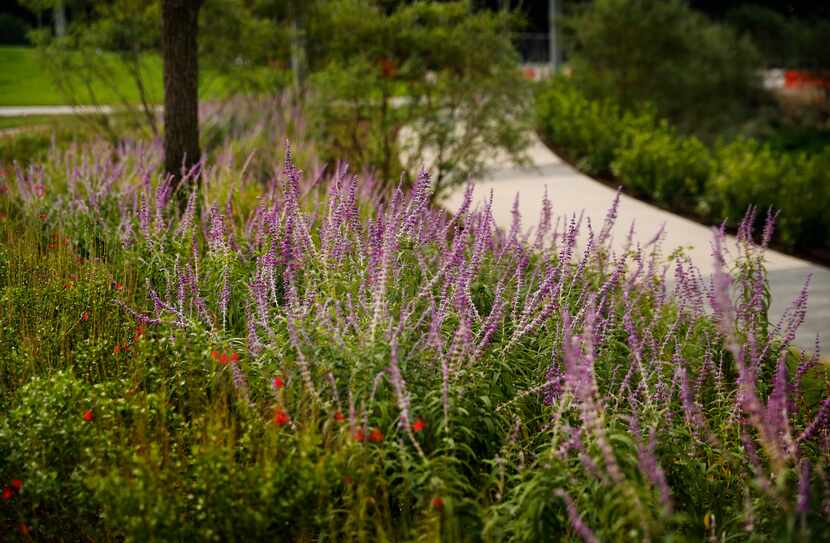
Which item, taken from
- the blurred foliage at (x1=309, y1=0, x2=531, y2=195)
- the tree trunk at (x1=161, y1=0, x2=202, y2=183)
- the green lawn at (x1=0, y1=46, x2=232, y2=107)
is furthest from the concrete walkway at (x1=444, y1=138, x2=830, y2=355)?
the green lawn at (x1=0, y1=46, x2=232, y2=107)

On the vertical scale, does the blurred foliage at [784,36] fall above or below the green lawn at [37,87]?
above

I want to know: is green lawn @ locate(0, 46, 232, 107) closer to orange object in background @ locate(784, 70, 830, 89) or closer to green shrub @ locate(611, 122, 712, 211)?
green shrub @ locate(611, 122, 712, 211)

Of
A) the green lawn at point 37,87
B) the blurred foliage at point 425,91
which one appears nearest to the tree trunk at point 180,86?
the blurred foliage at point 425,91

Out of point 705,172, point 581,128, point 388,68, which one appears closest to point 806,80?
point 581,128

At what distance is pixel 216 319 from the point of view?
14.3 feet

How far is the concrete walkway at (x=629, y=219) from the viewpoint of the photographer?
6625mm

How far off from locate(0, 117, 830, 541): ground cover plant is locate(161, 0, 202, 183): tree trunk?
263 cm

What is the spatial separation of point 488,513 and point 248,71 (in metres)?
11.3

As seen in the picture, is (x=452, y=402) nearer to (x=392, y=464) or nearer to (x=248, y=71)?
(x=392, y=464)

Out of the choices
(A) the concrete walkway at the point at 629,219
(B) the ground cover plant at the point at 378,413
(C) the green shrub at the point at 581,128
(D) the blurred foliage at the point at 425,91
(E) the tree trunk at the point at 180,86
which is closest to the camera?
(B) the ground cover plant at the point at 378,413

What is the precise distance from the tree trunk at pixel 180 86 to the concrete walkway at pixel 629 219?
2724 millimetres

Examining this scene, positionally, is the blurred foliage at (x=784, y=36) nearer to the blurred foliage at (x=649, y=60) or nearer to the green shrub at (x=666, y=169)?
the blurred foliage at (x=649, y=60)

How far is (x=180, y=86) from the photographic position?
24.4 feet

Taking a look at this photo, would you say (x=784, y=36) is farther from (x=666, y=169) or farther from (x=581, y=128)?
(x=666, y=169)
